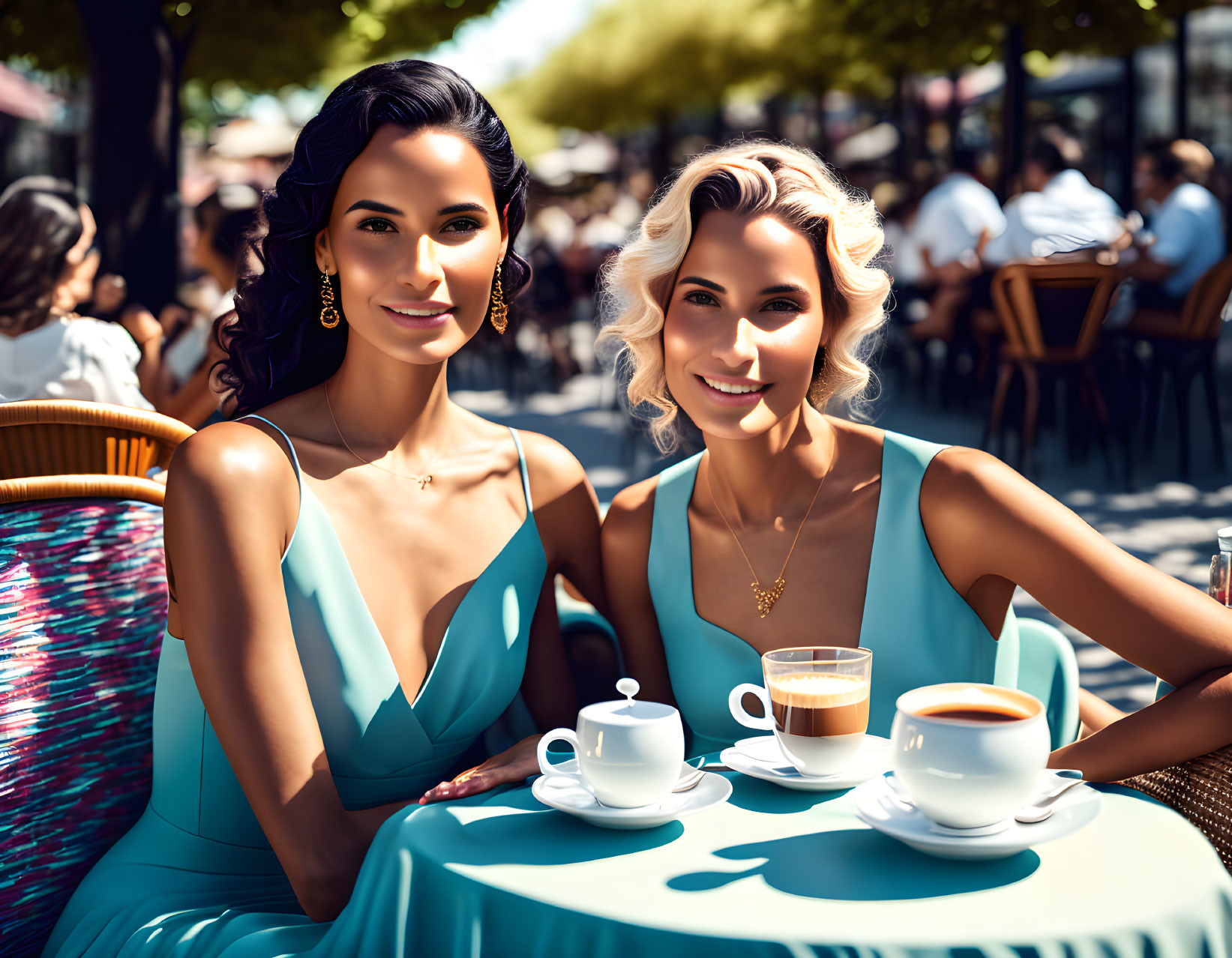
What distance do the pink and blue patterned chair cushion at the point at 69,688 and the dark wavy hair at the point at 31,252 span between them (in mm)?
2445

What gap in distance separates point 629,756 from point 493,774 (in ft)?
1.07

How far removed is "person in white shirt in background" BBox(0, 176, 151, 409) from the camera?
14.1 ft

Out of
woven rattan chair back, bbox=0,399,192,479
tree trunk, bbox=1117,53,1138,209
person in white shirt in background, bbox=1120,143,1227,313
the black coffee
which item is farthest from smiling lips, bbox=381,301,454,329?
tree trunk, bbox=1117,53,1138,209

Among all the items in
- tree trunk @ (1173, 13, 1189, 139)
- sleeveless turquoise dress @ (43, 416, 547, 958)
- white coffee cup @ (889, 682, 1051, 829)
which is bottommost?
sleeveless turquoise dress @ (43, 416, 547, 958)

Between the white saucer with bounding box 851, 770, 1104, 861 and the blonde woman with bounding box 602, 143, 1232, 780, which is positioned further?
the blonde woman with bounding box 602, 143, 1232, 780

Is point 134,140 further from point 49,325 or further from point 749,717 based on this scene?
point 749,717

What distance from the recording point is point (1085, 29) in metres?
10.9

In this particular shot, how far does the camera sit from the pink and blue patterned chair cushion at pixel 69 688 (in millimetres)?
2096

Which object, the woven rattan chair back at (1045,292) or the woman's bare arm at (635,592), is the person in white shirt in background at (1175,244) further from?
the woman's bare arm at (635,592)

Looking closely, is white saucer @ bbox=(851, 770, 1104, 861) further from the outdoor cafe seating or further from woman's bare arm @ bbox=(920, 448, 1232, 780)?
woman's bare arm @ bbox=(920, 448, 1232, 780)

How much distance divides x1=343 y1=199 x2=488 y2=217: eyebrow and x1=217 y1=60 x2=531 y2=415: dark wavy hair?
70mm

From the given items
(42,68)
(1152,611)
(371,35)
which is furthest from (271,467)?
(42,68)

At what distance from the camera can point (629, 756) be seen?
1473 millimetres

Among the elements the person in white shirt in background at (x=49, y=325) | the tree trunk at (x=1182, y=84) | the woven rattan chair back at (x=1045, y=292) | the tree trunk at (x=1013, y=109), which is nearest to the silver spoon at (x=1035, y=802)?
the person in white shirt in background at (x=49, y=325)
